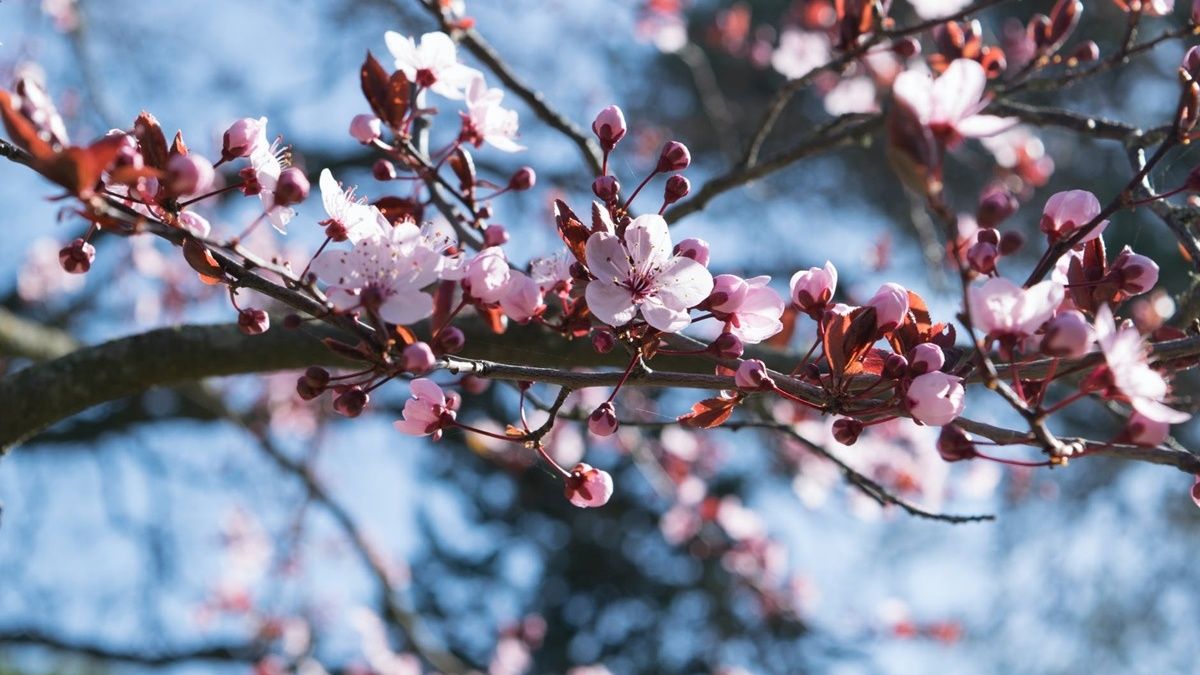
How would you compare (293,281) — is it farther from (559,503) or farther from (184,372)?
(559,503)

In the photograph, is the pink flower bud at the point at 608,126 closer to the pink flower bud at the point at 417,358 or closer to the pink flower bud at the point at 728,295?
the pink flower bud at the point at 728,295

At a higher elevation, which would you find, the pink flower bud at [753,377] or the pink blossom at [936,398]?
the pink flower bud at [753,377]

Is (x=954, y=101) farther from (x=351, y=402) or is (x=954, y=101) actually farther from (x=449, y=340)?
(x=351, y=402)

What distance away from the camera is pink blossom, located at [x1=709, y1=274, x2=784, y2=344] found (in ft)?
3.48

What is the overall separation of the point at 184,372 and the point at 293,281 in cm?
90

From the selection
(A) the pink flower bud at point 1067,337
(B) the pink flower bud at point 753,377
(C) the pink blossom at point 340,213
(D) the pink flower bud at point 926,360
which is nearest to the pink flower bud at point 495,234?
(C) the pink blossom at point 340,213

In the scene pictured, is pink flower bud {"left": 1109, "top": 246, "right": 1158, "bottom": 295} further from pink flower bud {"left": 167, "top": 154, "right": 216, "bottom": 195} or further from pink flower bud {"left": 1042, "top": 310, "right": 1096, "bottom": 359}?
pink flower bud {"left": 167, "top": 154, "right": 216, "bottom": 195}

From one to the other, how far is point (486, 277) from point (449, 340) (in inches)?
3.0

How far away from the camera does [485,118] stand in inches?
54.2

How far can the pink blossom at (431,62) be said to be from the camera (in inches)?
52.0

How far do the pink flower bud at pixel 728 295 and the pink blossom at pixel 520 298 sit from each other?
0.61 ft

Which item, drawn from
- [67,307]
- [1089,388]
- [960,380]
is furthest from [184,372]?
[67,307]

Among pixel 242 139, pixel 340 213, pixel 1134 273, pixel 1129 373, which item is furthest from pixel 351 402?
pixel 1134 273

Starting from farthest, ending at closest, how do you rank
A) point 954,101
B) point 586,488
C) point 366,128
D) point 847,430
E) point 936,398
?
point 366,128 < point 586,488 < point 847,430 < point 936,398 < point 954,101
